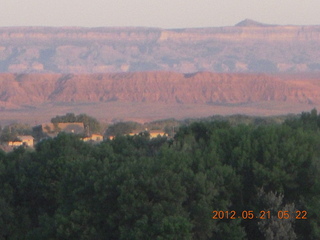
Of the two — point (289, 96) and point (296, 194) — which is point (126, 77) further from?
point (296, 194)

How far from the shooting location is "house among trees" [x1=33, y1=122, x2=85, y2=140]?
57.2m

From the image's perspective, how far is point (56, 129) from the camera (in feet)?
194

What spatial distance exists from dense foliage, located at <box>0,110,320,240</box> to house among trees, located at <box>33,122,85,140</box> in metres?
33.4

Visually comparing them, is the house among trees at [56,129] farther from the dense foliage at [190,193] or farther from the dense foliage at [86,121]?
the dense foliage at [190,193]

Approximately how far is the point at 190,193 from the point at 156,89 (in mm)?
111831

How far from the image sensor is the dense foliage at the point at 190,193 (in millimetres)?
18812

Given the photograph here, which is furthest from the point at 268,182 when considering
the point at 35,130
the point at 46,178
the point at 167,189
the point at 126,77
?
the point at 126,77
